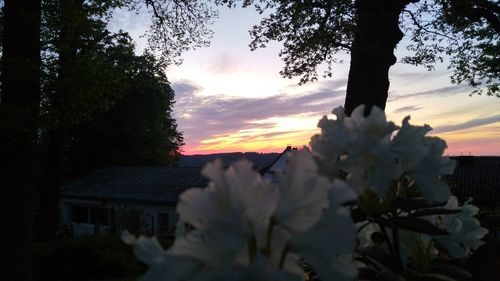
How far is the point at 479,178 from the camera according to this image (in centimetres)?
2739

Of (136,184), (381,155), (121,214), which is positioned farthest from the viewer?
(136,184)

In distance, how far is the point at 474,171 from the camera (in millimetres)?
28594

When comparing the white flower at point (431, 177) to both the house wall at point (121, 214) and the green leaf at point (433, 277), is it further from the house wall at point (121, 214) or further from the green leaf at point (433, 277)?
the house wall at point (121, 214)

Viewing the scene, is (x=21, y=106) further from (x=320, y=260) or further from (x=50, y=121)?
(x=320, y=260)

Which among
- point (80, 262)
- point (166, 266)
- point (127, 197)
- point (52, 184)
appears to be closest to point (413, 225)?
point (166, 266)

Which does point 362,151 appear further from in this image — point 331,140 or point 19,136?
point 19,136

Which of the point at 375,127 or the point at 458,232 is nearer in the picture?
the point at 375,127

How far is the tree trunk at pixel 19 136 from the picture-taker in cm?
801

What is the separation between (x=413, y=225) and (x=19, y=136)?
330 inches

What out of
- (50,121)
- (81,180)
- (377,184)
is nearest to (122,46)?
(50,121)

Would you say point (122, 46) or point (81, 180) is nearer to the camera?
point (122, 46)

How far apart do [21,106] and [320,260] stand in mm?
8638

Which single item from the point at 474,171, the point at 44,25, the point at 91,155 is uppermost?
the point at 44,25

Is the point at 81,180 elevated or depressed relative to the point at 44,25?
depressed
